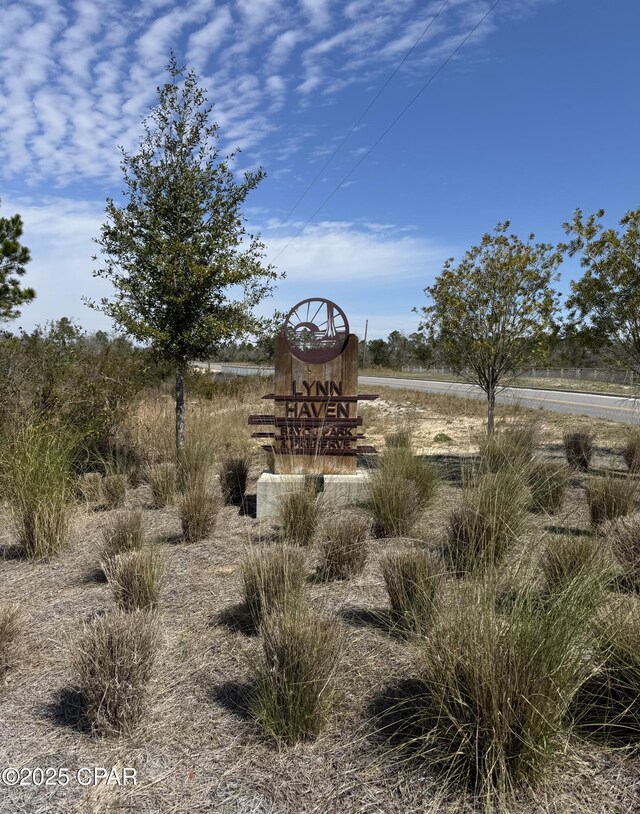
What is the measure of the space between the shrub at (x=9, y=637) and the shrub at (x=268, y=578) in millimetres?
1243

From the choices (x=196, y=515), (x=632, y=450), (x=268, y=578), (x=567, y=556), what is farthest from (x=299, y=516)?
(x=632, y=450)

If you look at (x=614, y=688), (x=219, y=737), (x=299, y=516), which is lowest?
(x=219, y=737)

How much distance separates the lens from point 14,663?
10.7 feet

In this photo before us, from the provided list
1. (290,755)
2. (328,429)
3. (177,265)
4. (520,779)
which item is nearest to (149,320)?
(177,265)

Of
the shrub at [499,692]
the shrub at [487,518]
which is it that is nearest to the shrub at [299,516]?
the shrub at [487,518]

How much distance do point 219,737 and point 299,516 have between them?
258 cm

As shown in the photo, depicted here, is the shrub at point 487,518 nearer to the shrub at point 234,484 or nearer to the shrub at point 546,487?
the shrub at point 546,487

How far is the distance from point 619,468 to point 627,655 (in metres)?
7.03

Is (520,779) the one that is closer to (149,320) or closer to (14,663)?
(14,663)

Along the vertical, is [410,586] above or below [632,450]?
below

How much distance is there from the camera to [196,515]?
18.3 feet

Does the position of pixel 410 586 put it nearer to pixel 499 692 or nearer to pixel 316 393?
pixel 499 692

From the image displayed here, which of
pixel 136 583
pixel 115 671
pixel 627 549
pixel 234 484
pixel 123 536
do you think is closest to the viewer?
pixel 115 671

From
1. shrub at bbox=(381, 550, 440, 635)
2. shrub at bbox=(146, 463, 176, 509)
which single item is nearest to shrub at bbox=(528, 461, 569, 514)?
shrub at bbox=(381, 550, 440, 635)
